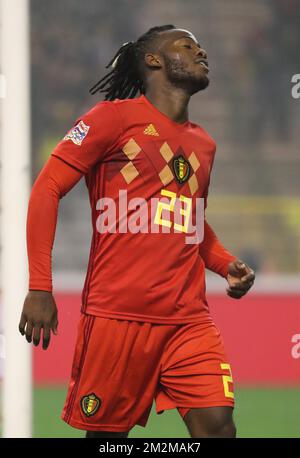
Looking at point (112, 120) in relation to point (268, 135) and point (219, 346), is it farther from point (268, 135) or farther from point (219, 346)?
point (268, 135)

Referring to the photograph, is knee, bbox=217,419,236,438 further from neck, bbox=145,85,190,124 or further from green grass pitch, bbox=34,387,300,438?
green grass pitch, bbox=34,387,300,438

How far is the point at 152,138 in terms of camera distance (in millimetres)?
3605

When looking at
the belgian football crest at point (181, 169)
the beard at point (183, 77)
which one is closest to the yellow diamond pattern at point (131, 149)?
the belgian football crest at point (181, 169)

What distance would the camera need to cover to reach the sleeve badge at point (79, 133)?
3482mm

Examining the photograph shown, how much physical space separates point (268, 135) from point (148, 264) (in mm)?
8410

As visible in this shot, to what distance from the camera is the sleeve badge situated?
3482 mm

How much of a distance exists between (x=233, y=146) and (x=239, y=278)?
788 cm

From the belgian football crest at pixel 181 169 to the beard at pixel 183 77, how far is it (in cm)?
25

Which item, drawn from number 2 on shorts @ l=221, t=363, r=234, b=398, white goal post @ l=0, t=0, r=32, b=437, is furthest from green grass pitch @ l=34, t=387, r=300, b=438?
number 2 on shorts @ l=221, t=363, r=234, b=398

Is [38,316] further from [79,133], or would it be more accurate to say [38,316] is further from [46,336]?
[79,133]

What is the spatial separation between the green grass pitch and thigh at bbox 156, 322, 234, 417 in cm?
248

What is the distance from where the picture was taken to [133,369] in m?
3.55

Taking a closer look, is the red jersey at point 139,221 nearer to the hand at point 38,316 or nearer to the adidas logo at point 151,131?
the adidas logo at point 151,131
